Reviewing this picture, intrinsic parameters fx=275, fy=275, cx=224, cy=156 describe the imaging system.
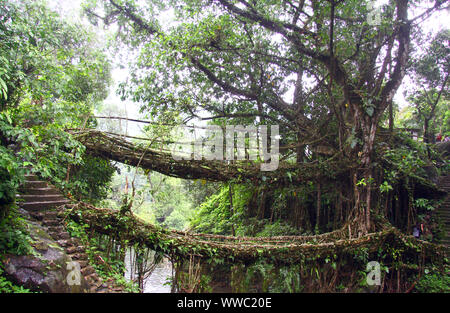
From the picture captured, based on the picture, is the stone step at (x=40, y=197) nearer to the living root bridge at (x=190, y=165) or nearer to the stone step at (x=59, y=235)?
the stone step at (x=59, y=235)

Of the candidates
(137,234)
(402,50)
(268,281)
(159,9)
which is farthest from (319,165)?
(159,9)

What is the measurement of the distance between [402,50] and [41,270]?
244 inches

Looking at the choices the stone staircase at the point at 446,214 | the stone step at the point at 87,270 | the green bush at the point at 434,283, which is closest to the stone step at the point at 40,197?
the stone step at the point at 87,270

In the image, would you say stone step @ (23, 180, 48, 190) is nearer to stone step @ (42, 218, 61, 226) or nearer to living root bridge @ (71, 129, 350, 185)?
stone step @ (42, 218, 61, 226)

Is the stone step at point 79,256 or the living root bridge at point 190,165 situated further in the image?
the living root bridge at point 190,165

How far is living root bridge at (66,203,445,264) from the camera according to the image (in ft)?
12.0

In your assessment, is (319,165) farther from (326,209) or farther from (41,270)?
(41,270)

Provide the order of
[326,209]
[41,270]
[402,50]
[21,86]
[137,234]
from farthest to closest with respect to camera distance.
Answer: [326,209], [402,50], [137,234], [21,86], [41,270]

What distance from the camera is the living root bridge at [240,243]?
3663mm

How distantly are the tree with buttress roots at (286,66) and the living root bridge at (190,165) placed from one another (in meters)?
0.43

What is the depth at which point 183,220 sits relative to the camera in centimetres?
1570

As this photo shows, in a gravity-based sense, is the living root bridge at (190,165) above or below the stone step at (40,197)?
above

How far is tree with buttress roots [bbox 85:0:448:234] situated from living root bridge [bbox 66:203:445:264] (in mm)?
390

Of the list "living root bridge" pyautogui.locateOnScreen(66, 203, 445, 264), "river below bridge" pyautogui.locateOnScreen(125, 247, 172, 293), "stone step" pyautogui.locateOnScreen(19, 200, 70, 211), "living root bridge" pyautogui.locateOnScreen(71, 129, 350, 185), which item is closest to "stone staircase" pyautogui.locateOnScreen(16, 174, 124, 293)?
"stone step" pyautogui.locateOnScreen(19, 200, 70, 211)
